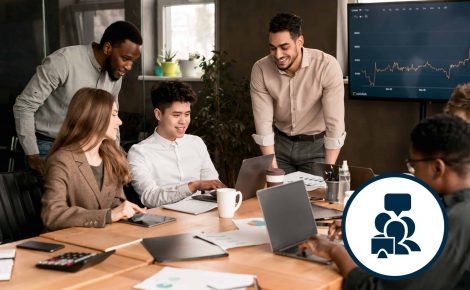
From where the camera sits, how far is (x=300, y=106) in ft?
12.0

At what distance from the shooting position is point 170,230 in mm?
2229

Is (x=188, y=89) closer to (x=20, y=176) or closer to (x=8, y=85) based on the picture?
(x=20, y=176)

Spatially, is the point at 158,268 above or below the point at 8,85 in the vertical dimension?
below

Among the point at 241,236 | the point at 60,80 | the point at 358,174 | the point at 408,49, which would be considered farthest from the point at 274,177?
the point at 408,49

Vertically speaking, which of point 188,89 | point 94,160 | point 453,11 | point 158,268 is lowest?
point 158,268

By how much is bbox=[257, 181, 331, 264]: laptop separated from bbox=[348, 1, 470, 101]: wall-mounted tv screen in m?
2.31

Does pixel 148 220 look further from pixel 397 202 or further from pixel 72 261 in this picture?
pixel 397 202

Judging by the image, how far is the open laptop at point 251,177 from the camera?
8.65ft

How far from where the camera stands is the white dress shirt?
2.86 metres

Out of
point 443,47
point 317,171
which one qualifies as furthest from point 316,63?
point 443,47

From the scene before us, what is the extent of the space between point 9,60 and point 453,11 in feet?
9.16

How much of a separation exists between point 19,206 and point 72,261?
92cm

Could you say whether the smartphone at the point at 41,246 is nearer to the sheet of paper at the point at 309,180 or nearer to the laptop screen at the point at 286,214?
the laptop screen at the point at 286,214

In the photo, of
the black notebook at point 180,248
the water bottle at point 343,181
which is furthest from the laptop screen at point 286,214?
the water bottle at point 343,181
